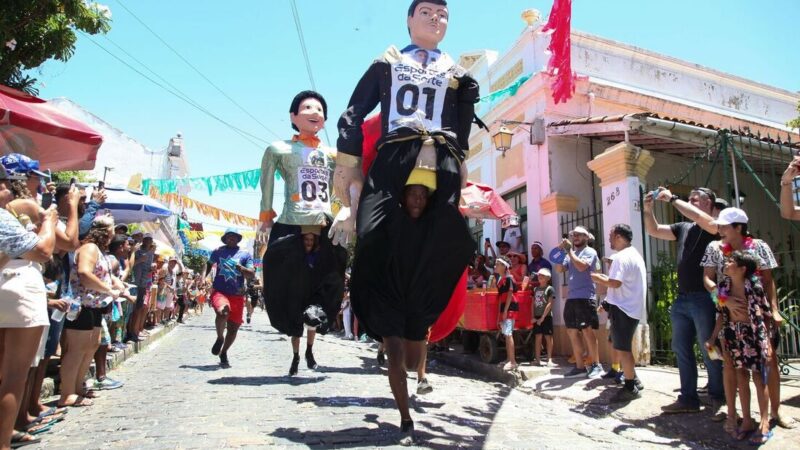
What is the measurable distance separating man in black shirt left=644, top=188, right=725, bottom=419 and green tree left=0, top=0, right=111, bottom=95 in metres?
6.44

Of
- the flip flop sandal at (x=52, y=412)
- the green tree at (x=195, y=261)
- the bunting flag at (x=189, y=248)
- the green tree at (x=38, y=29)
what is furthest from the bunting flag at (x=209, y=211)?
the flip flop sandal at (x=52, y=412)

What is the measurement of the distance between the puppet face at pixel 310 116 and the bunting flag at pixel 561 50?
5.31m

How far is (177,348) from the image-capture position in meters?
10.0

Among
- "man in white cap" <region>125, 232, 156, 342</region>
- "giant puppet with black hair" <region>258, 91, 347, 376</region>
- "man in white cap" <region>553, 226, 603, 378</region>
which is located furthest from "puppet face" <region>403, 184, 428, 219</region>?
"man in white cap" <region>125, 232, 156, 342</region>

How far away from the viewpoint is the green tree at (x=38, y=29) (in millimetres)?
5809

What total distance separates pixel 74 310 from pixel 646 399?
5062 millimetres

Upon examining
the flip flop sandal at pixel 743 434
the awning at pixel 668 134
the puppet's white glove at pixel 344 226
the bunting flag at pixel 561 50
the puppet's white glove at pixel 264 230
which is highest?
the bunting flag at pixel 561 50

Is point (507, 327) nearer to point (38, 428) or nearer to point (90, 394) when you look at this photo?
point (90, 394)

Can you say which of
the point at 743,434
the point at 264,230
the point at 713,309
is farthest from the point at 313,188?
the point at 743,434

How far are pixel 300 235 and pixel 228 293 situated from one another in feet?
7.76

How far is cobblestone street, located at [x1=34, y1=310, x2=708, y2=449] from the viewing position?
3.33m

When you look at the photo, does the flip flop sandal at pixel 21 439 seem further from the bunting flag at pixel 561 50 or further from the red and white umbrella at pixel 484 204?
the bunting flag at pixel 561 50

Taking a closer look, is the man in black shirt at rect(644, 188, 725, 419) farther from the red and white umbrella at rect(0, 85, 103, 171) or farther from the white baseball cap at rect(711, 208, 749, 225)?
the red and white umbrella at rect(0, 85, 103, 171)

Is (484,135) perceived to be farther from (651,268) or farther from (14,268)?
(14,268)
